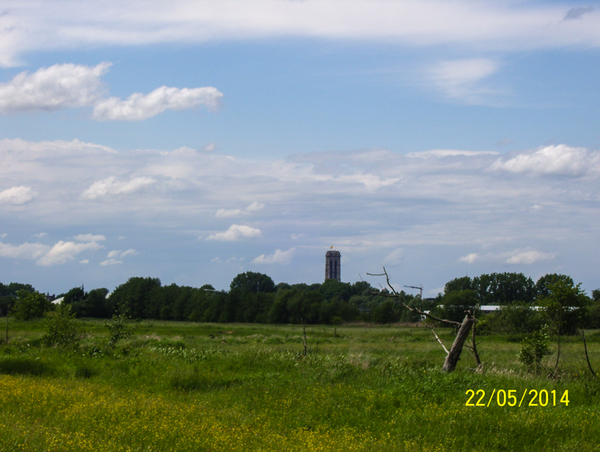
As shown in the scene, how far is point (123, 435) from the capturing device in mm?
9023

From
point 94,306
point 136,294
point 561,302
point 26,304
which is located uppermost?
point 561,302

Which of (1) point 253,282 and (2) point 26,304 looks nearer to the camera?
(2) point 26,304

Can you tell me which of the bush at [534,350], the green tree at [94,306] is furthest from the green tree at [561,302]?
the green tree at [94,306]

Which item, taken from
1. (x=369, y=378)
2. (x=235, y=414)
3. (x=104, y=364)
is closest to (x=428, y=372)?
(x=369, y=378)

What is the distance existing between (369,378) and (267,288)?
17176 centimetres

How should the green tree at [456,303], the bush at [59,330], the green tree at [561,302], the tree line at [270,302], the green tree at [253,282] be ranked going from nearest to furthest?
the green tree at [561,302], the bush at [59,330], the green tree at [456,303], the tree line at [270,302], the green tree at [253,282]

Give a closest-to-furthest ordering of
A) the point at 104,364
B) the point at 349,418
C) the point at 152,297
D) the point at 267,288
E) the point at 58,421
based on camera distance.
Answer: the point at 58,421 < the point at 349,418 < the point at 104,364 < the point at 152,297 < the point at 267,288

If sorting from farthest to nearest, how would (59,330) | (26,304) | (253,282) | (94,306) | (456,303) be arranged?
(253,282), (94,306), (456,303), (26,304), (59,330)

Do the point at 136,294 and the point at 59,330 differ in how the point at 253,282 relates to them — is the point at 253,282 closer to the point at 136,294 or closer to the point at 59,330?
the point at 136,294

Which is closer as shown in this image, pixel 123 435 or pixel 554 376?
pixel 123 435

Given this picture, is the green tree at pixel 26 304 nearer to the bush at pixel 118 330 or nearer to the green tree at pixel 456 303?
the bush at pixel 118 330

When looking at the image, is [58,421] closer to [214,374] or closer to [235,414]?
[235,414]

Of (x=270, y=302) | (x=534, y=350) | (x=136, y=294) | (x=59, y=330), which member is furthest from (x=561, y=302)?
(x=136, y=294)

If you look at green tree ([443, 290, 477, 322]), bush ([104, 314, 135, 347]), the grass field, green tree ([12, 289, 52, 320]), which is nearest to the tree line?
green tree ([443, 290, 477, 322])
